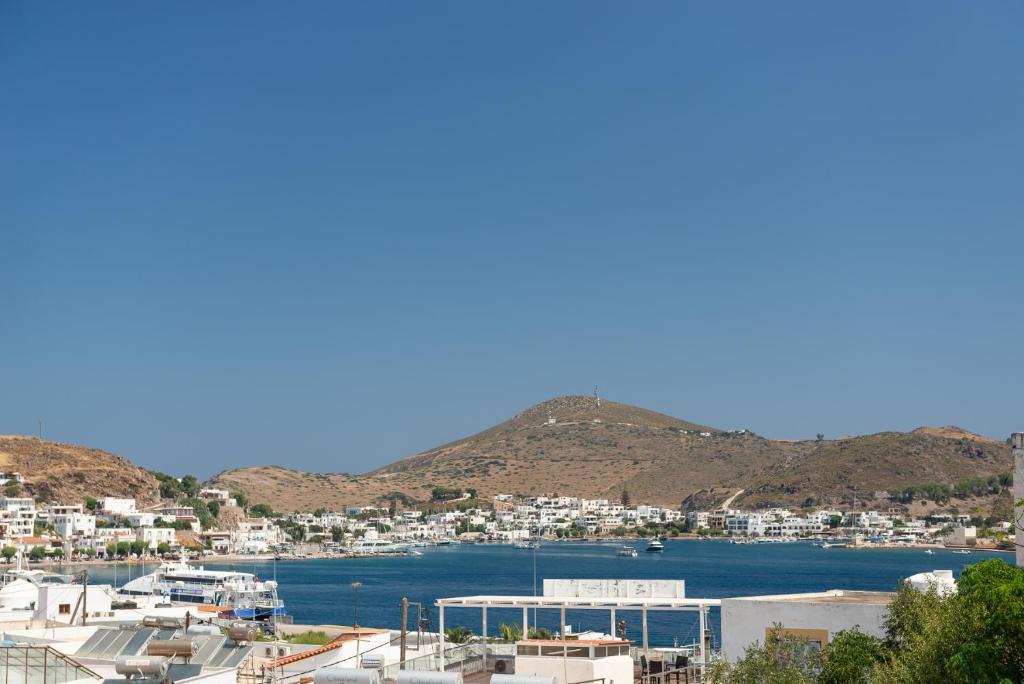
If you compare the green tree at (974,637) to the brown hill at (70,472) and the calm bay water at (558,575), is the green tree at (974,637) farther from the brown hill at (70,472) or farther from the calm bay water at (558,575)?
the brown hill at (70,472)

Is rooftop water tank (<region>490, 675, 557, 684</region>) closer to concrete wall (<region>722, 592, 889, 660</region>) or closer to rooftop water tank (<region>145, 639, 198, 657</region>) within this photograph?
rooftop water tank (<region>145, 639, 198, 657</region>)

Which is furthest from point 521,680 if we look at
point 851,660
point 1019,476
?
point 1019,476

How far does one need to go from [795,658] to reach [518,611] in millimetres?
66243

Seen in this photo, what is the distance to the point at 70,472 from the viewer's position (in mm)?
185625

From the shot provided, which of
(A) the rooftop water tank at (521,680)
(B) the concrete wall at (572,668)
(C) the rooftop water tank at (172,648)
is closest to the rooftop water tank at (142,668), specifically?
(C) the rooftop water tank at (172,648)

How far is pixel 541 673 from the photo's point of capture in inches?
663

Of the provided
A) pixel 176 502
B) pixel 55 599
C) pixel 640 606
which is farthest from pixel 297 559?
pixel 640 606

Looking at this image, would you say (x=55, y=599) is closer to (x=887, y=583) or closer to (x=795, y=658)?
(x=795, y=658)

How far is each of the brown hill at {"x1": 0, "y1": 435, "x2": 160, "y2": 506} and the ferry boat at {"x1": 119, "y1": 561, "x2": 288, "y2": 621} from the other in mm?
102417

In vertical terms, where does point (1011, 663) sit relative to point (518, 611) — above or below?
above

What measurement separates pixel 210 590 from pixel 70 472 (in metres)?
117

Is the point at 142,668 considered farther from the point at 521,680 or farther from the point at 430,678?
the point at 521,680

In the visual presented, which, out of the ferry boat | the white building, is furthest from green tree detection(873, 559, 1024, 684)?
the white building

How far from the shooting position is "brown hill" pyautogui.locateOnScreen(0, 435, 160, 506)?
593 feet
